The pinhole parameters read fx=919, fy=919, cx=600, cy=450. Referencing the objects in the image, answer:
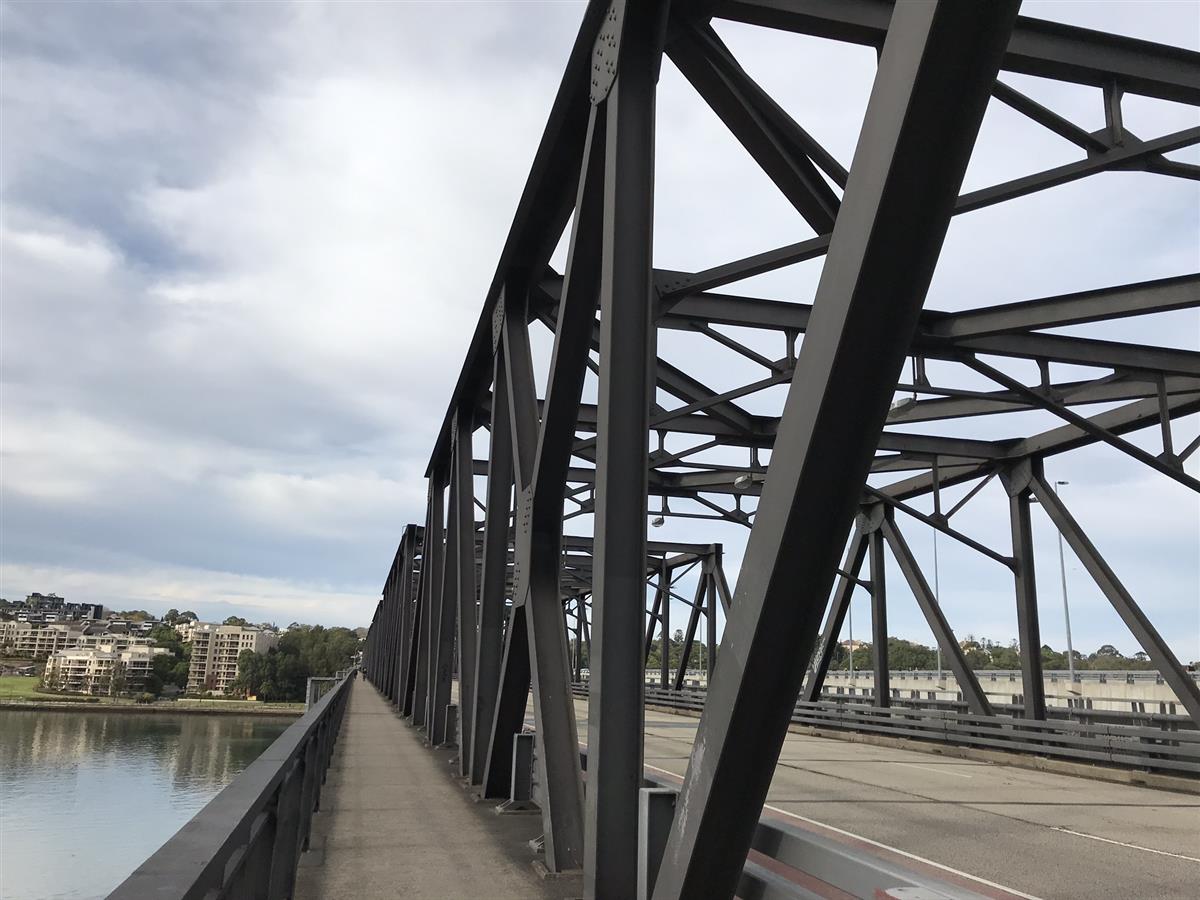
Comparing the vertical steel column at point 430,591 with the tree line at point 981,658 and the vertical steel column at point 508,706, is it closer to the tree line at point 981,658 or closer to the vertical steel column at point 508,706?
the vertical steel column at point 508,706

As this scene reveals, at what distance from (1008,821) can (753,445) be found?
29.5 feet

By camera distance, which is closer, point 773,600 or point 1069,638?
point 773,600

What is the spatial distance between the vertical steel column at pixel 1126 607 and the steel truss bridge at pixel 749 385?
4 cm

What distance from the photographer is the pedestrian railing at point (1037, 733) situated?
14055 millimetres

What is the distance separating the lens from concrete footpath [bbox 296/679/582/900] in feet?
19.4

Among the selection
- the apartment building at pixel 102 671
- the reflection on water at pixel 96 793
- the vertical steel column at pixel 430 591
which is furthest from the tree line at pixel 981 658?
the apartment building at pixel 102 671

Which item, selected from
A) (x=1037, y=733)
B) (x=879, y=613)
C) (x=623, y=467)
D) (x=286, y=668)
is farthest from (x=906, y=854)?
(x=286, y=668)

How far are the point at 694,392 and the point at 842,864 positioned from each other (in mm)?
12417

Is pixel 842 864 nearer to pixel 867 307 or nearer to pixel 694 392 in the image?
pixel 867 307

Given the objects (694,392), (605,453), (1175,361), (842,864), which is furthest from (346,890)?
(1175,361)

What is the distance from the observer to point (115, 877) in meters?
42.1

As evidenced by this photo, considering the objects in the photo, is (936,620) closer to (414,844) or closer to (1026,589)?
(1026,589)

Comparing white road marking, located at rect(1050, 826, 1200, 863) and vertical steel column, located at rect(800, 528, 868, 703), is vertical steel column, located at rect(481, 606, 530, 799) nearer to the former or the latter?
white road marking, located at rect(1050, 826, 1200, 863)

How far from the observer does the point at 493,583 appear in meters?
10.2
